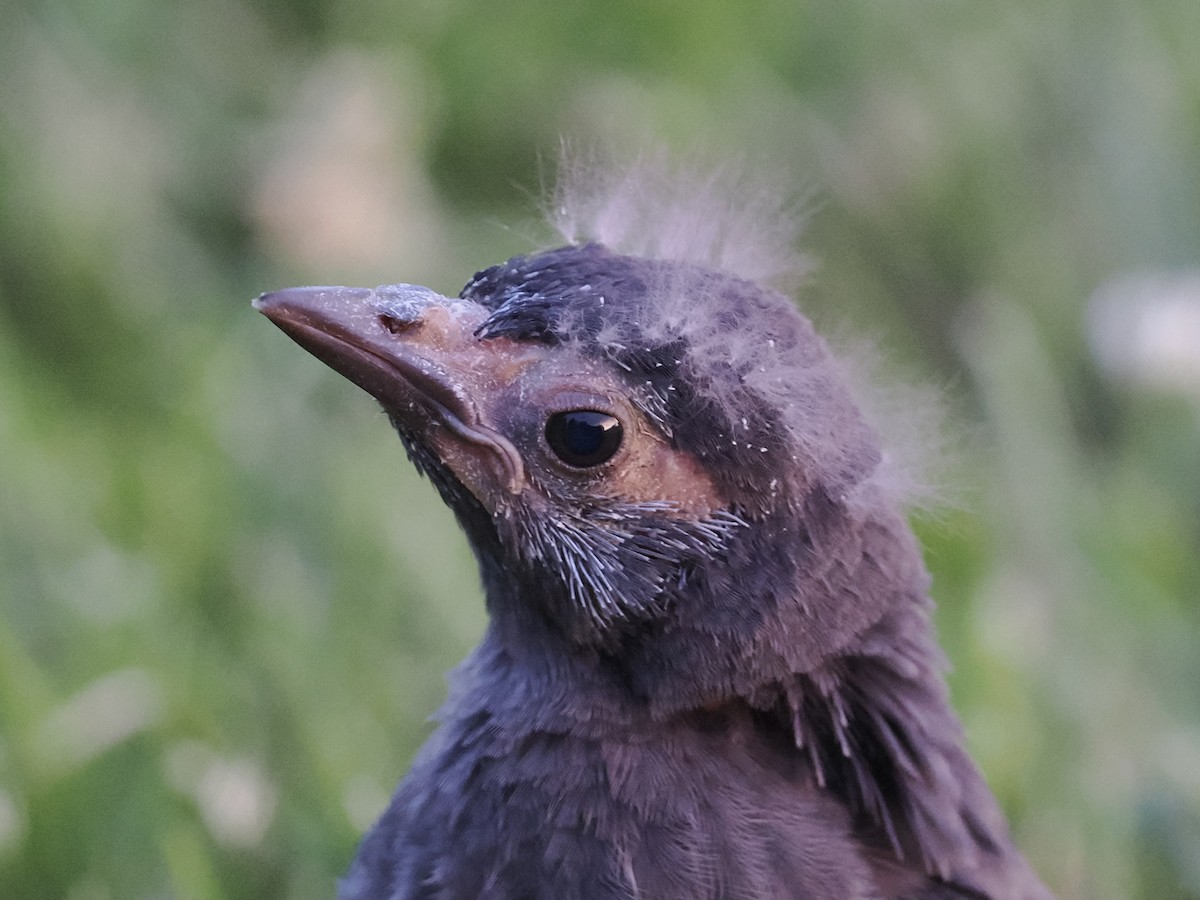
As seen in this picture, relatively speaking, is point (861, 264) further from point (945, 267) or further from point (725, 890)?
point (725, 890)

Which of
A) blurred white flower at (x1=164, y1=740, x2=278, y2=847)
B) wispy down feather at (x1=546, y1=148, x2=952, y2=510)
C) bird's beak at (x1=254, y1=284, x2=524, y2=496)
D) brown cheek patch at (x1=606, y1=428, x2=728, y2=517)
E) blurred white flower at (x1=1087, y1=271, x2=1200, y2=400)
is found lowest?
blurred white flower at (x1=164, y1=740, x2=278, y2=847)

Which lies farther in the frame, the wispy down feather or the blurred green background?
the blurred green background

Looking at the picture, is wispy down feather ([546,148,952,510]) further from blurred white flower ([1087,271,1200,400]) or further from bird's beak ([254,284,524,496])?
→ blurred white flower ([1087,271,1200,400])

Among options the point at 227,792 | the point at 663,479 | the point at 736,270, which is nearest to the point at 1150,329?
the point at 736,270

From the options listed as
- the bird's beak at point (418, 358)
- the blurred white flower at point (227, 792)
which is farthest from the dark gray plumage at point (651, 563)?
the blurred white flower at point (227, 792)

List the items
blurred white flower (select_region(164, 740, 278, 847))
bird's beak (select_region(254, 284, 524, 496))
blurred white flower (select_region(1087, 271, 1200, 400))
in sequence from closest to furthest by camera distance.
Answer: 1. bird's beak (select_region(254, 284, 524, 496))
2. blurred white flower (select_region(164, 740, 278, 847))
3. blurred white flower (select_region(1087, 271, 1200, 400))

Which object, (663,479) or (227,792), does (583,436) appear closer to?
(663,479)

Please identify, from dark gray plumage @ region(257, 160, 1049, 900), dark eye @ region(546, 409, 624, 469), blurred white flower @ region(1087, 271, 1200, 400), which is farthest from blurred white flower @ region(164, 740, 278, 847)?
blurred white flower @ region(1087, 271, 1200, 400)
